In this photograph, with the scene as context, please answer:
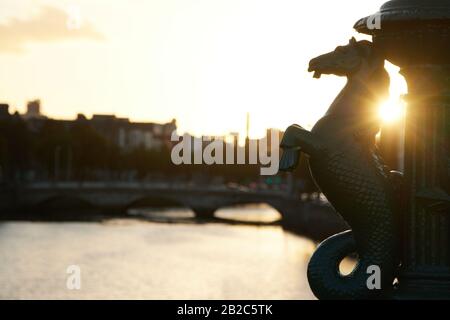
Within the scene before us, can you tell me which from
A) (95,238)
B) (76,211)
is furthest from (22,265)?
(76,211)

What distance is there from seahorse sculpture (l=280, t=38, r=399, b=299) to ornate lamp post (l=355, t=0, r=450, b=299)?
9 cm

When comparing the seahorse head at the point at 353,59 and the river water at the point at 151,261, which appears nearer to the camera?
the seahorse head at the point at 353,59

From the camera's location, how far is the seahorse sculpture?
4562 mm

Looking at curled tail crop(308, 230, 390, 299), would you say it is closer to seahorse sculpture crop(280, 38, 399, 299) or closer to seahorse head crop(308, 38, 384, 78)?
seahorse sculpture crop(280, 38, 399, 299)

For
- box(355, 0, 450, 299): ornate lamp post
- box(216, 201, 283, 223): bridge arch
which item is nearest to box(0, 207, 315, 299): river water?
box(216, 201, 283, 223): bridge arch

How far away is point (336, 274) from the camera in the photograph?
4680 millimetres

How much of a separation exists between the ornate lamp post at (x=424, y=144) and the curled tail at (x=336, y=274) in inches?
7.7

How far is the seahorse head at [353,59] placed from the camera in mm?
4664

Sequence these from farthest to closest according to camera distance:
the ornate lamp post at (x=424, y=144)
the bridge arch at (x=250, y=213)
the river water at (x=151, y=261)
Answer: the bridge arch at (x=250, y=213) → the river water at (x=151, y=261) → the ornate lamp post at (x=424, y=144)

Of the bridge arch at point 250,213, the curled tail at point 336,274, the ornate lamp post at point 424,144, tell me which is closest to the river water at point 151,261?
the bridge arch at point 250,213

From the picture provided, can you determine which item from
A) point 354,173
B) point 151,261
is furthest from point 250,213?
point 354,173

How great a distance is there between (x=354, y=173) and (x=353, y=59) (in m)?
Result: 0.57

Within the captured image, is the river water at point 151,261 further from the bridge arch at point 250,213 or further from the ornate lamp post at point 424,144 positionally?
the ornate lamp post at point 424,144

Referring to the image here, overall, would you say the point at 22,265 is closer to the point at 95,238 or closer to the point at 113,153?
the point at 95,238
